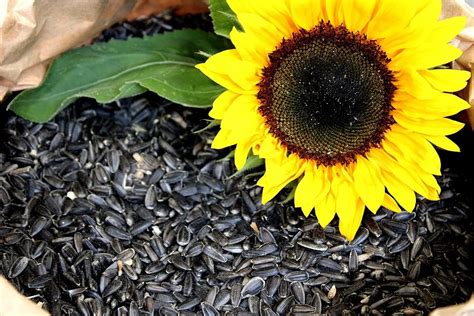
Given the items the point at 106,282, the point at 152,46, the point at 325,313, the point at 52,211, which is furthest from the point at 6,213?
the point at 325,313

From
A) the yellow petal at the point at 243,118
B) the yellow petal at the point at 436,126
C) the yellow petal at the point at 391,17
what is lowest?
the yellow petal at the point at 243,118

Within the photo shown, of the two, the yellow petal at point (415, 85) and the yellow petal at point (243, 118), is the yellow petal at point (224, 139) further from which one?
the yellow petal at point (415, 85)

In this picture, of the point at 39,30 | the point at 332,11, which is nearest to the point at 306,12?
the point at 332,11

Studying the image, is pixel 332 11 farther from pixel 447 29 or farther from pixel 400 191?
pixel 400 191

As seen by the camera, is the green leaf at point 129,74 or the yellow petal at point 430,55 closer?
the yellow petal at point 430,55

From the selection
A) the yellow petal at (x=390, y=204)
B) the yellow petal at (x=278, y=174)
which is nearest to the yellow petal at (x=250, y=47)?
the yellow petal at (x=278, y=174)

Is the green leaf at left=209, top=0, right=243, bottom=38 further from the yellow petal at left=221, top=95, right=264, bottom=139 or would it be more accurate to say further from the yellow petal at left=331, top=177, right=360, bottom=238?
the yellow petal at left=331, top=177, right=360, bottom=238

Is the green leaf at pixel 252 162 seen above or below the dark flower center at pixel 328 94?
below

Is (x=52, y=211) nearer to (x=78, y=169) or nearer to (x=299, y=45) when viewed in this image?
(x=78, y=169)

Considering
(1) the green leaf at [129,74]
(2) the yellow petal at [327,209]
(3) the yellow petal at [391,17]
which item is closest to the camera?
(3) the yellow petal at [391,17]
